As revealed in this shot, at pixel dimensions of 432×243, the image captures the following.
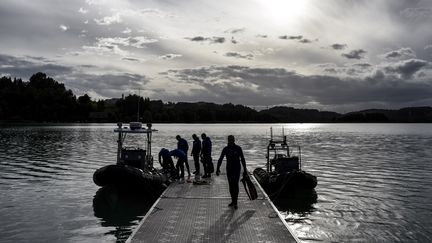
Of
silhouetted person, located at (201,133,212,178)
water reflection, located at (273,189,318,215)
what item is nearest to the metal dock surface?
water reflection, located at (273,189,318,215)

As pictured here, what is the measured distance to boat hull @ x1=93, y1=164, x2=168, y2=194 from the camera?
17484 millimetres

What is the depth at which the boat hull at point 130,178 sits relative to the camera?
17484 millimetres

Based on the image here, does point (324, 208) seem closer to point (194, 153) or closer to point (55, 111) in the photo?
point (194, 153)

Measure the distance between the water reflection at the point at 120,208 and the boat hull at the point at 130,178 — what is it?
2.16 ft

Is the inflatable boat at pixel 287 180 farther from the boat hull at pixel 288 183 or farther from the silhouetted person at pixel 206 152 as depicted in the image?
the silhouetted person at pixel 206 152

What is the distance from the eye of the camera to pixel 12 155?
37875 millimetres

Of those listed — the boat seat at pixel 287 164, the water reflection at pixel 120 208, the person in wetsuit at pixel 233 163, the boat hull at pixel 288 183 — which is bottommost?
the water reflection at pixel 120 208

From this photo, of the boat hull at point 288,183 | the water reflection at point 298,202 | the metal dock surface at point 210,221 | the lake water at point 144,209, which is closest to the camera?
the metal dock surface at point 210,221

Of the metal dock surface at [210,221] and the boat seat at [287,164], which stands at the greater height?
the boat seat at [287,164]

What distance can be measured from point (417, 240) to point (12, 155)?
116 feet

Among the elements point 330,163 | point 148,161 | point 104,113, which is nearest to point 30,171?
point 148,161

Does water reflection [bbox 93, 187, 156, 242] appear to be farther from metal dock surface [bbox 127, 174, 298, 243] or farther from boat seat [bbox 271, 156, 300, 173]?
boat seat [bbox 271, 156, 300, 173]

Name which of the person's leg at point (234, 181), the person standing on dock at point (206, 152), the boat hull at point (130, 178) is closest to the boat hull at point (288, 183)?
the person standing on dock at point (206, 152)

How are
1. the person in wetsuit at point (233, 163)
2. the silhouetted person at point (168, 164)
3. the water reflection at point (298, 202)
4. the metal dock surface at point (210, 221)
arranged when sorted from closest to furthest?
the metal dock surface at point (210, 221)
the person in wetsuit at point (233, 163)
the water reflection at point (298, 202)
the silhouetted person at point (168, 164)
